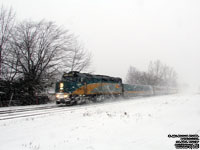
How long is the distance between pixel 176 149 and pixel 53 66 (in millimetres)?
21793

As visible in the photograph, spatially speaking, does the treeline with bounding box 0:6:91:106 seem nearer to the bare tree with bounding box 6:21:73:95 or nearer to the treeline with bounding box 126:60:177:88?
the bare tree with bounding box 6:21:73:95

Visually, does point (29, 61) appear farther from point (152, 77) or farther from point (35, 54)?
point (152, 77)

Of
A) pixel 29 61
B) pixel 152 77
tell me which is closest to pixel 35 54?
pixel 29 61

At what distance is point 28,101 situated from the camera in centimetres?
2173

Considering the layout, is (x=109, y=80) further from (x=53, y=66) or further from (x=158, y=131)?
(x=158, y=131)

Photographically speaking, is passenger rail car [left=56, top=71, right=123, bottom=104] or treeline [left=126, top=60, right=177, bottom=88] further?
treeline [left=126, top=60, right=177, bottom=88]

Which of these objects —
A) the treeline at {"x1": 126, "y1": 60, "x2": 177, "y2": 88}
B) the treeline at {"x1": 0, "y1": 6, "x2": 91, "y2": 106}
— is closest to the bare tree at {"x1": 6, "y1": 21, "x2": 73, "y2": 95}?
the treeline at {"x1": 0, "y1": 6, "x2": 91, "y2": 106}

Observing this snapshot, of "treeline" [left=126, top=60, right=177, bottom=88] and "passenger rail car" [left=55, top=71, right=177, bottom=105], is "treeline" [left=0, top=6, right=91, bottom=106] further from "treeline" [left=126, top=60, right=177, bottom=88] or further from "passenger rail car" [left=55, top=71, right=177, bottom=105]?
"treeline" [left=126, top=60, right=177, bottom=88]

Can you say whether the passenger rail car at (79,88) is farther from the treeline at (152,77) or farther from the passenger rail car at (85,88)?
the treeline at (152,77)

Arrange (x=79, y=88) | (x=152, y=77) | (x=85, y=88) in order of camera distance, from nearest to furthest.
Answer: (x=79, y=88)
(x=85, y=88)
(x=152, y=77)

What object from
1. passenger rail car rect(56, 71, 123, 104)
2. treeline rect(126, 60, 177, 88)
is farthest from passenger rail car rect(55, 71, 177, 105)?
treeline rect(126, 60, 177, 88)

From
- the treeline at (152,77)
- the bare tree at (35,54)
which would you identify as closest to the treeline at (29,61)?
the bare tree at (35,54)

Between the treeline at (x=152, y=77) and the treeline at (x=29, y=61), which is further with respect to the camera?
the treeline at (x=152, y=77)

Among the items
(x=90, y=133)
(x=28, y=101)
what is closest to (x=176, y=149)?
(x=90, y=133)
